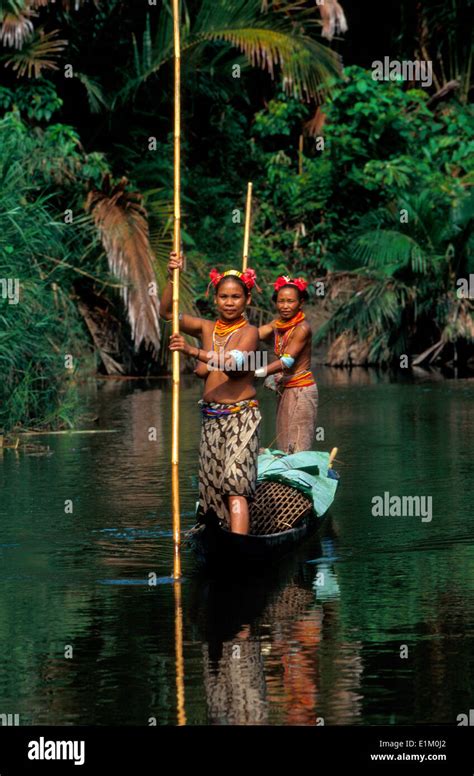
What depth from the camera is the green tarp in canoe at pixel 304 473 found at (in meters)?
10.6

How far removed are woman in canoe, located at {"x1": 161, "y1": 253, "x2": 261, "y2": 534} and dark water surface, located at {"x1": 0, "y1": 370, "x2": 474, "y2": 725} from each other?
476 millimetres

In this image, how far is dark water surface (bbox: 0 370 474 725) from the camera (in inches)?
261

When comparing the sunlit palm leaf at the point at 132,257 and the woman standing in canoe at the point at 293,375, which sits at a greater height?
the sunlit palm leaf at the point at 132,257

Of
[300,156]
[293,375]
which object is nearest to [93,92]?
[300,156]

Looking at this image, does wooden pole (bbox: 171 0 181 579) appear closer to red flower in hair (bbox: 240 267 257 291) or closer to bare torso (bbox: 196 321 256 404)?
bare torso (bbox: 196 321 256 404)

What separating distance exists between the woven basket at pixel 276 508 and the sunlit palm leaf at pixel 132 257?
15513 mm

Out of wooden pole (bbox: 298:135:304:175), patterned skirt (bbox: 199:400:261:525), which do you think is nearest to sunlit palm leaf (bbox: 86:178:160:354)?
wooden pole (bbox: 298:135:304:175)

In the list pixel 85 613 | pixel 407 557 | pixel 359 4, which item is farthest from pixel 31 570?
pixel 359 4

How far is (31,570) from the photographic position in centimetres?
970

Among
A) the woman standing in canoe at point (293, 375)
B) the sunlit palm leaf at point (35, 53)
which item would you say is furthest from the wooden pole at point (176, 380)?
the sunlit palm leaf at point (35, 53)

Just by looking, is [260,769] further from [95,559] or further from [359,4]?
[359,4]

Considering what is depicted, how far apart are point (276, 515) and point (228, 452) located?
862mm

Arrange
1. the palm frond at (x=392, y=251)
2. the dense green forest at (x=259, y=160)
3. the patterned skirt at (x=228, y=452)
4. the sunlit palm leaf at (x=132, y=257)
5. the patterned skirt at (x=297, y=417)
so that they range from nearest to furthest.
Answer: the patterned skirt at (x=228, y=452), the patterned skirt at (x=297, y=417), the sunlit palm leaf at (x=132, y=257), the dense green forest at (x=259, y=160), the palm frond at (x=392, y=251)

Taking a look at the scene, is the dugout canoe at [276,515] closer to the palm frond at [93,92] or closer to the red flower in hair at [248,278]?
the red flower in hair at [248,278]
